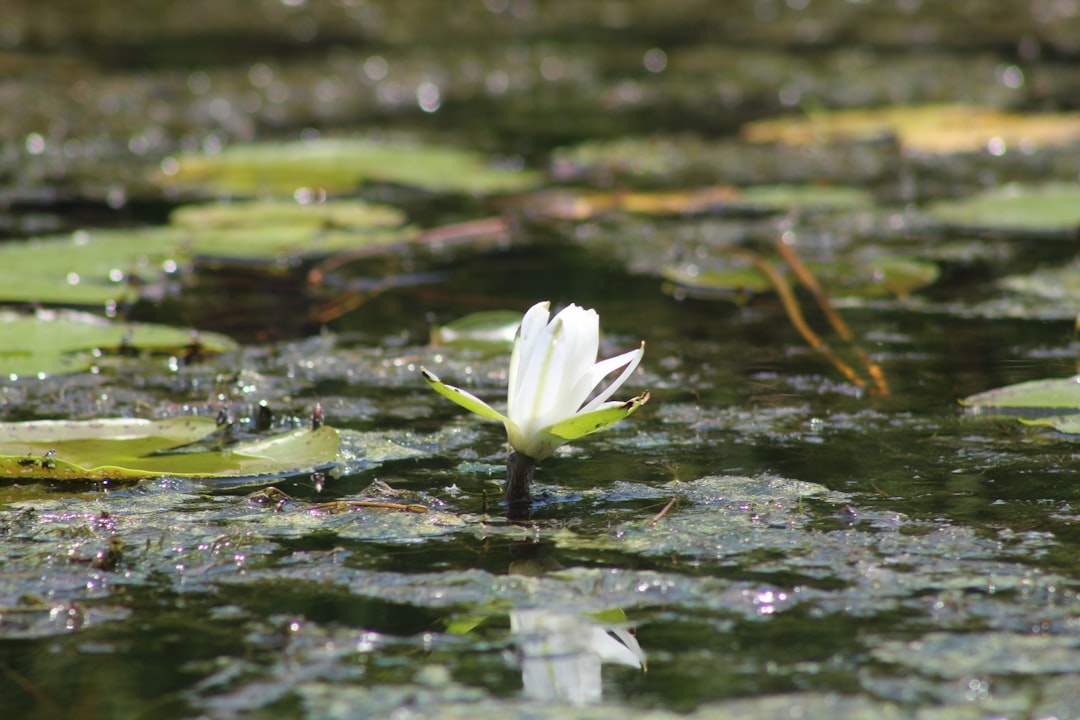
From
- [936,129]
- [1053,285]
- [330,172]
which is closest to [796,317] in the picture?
[1053,285]

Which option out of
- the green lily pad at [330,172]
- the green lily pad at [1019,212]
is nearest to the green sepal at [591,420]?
the green lily pad at [1019,212]

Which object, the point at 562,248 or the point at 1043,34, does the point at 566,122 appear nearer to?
the point at 562,248

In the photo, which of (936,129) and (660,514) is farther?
(936,129)

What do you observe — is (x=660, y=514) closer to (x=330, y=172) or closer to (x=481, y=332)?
(x=481, y=332)

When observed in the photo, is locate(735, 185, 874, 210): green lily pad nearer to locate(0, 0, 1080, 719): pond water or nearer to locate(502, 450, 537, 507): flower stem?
locate(0, 0, 1080, 719): pond water

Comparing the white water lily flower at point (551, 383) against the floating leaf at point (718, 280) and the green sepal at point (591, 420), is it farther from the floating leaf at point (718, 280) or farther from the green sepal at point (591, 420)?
the floating leaf at point (718, 280)

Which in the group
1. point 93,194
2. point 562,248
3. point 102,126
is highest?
point 102,126

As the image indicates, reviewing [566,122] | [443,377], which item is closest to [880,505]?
[443,377]
